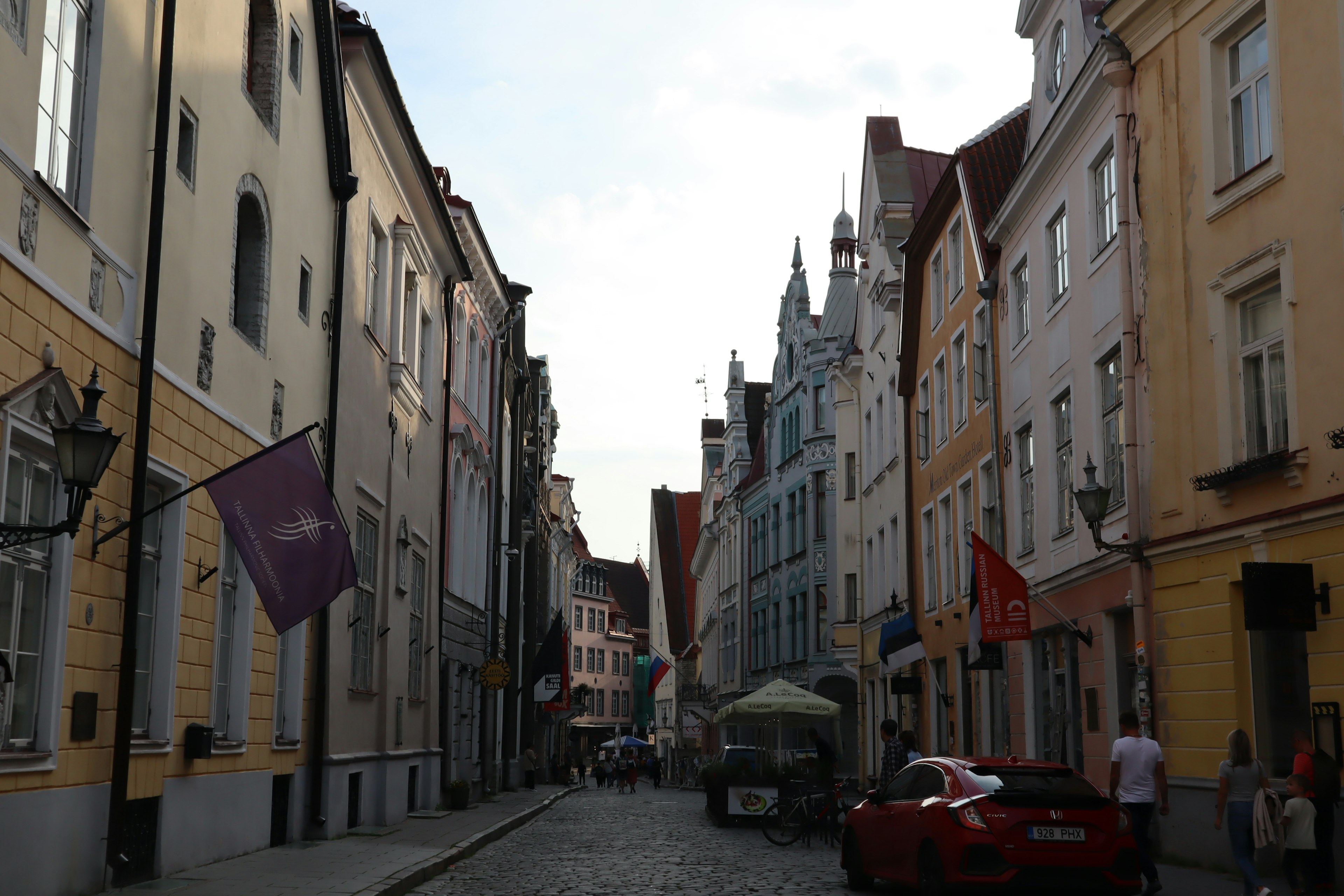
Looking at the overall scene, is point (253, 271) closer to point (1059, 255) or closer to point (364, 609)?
point (364, 609)

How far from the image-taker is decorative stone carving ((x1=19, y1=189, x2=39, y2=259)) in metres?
9.29

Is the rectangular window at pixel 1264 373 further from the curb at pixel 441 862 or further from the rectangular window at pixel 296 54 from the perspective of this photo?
the rectangular window at pixel 296 54

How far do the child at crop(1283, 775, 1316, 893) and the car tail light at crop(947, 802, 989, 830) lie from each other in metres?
2.38

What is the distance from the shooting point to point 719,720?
31.8 metres

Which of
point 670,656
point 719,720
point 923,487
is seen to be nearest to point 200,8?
point 923,487

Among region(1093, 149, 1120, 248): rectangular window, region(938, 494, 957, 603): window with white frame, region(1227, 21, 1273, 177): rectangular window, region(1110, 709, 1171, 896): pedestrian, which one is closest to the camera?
region(1110, 709, 1171, 896): pedestrian

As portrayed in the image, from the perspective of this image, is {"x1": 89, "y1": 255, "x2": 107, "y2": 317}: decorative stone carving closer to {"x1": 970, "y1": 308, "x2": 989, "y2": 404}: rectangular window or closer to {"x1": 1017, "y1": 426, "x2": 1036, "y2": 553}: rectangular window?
{"x1": 1017, "y1": 426, "x2": 1036, "y2": 553}: rectangular window

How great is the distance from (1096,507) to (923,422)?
14864 millimetres

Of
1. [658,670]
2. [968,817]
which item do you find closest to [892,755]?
[968,817]

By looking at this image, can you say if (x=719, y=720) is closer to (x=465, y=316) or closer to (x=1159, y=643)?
(x=465, y=316)

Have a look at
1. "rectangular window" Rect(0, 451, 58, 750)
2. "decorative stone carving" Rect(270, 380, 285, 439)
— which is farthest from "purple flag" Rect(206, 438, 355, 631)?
"decorative stone carving" Rect(270, 380, 285, 439)

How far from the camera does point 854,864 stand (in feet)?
44.5

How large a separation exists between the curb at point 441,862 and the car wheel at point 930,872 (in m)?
4.46

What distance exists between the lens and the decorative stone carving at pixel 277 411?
620 inches
